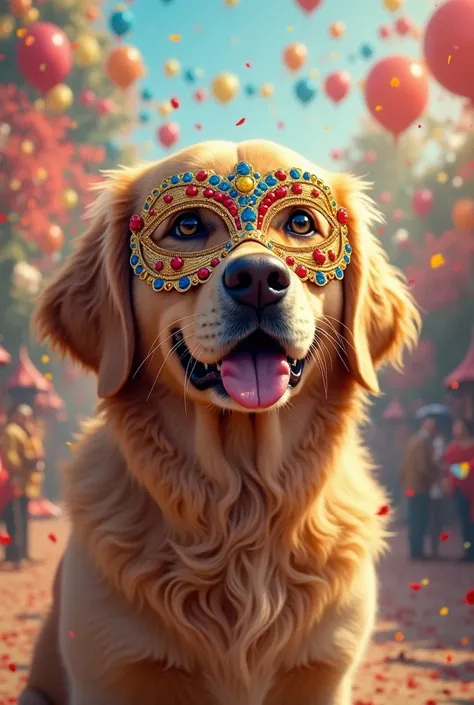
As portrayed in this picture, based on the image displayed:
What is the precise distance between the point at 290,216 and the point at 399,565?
9.34 metres

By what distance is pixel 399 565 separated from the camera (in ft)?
36.1

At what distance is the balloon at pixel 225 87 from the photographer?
874 centimetres

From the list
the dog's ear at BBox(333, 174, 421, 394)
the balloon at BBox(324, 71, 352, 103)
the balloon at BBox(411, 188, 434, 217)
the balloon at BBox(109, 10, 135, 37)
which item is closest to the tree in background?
the balloon at BBox(411, 188, 434, 217)

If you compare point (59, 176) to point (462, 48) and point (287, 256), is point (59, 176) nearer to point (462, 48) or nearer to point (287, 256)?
point (462, 48)

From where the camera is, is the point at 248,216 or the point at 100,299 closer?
the point at 248,216

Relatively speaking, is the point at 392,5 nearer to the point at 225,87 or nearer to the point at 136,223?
the point at 225,87

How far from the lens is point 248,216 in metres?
2.56

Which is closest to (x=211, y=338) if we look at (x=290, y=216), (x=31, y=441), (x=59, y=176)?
(x=290, y=216)

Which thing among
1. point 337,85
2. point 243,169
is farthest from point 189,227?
point 337,85

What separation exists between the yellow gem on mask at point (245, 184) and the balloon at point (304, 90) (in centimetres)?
785

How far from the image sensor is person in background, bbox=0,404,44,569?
360 inches

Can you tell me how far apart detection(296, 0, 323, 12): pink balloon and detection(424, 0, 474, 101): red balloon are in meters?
1.88

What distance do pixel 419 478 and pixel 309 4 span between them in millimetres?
6438

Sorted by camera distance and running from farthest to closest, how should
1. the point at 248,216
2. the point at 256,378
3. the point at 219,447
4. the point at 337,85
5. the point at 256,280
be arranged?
the point at 337,85, the point at 219,447, the point at 248,216, the point at 256,378, the point at 256,280
